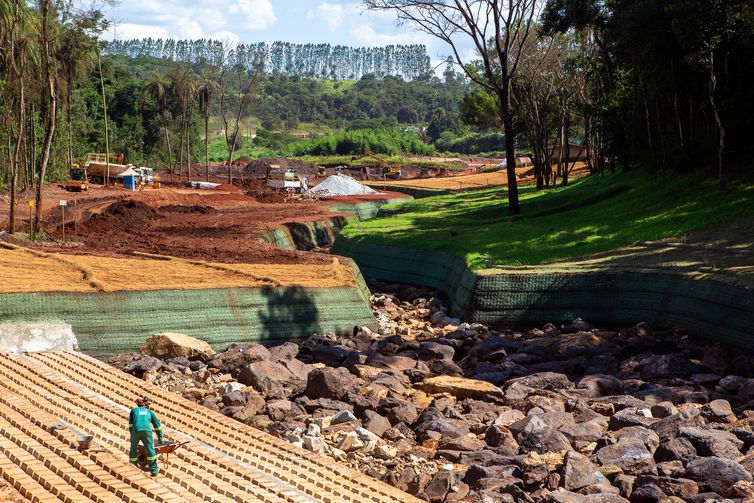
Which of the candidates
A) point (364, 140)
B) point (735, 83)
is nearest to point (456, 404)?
point (735, 83)

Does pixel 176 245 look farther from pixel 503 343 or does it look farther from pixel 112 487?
pixel 112 487

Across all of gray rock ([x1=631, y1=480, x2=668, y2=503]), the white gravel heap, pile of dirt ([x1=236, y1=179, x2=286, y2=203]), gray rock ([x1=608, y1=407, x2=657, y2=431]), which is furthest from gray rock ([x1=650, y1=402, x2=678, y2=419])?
the white gravel heap

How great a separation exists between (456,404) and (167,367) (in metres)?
5.48

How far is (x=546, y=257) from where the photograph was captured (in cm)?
2605

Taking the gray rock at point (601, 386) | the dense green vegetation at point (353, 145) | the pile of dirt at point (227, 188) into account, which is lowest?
the gray rock at point (601, 386)

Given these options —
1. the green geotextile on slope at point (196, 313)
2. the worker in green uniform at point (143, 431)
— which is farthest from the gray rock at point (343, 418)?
the green geotextile on slope at point (196, 313)

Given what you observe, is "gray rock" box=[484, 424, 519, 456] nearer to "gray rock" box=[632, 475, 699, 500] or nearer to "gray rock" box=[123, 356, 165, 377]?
"gray rock" box=[632, 475, 699, 500]

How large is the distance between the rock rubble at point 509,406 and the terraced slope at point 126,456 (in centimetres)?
81

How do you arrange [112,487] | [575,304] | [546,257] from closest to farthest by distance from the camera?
[112,487], [575,304], [546,257]

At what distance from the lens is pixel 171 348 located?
1862 centimetres

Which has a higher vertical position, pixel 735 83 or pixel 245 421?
pixel 735 83

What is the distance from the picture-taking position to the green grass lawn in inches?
1035

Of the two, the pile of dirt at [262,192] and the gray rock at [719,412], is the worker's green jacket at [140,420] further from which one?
the pile of dirt at [262,192]

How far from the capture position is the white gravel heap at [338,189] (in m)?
58.9
